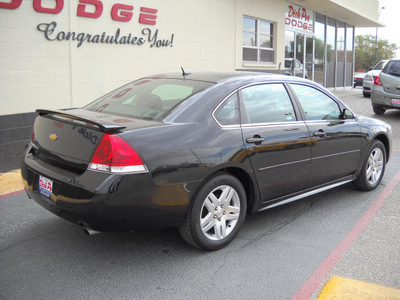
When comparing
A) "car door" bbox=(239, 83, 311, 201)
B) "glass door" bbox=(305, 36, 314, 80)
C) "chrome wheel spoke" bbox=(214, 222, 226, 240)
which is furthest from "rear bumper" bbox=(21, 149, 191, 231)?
"glass door" bbox=(305, 36, 314, 80)

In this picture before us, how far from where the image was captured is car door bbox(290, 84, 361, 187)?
462 cm

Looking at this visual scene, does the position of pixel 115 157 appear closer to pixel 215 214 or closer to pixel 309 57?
pixel 215 214

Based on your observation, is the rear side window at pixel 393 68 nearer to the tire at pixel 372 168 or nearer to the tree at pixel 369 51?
the tire at pixel 372 168

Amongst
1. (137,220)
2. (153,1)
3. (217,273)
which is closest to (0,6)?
(153,1)

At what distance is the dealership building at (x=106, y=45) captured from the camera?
22.9 feet

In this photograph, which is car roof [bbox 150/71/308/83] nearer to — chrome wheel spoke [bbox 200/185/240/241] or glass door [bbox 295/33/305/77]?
chrome wheel spoke [bbox 200/185/240/241]

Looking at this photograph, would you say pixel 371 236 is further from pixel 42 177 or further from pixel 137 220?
pixel 42 177

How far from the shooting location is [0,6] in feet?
21.8

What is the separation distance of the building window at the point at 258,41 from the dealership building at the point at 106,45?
31 mm

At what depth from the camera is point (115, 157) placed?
3152mm

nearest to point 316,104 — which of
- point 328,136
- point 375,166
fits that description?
point 328,136

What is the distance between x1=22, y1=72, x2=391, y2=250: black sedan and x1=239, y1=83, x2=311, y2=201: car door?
0.04 ft

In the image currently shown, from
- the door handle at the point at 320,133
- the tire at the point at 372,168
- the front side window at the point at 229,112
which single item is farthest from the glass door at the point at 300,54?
the front side window at the point at 229,112

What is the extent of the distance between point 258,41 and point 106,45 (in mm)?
7165
